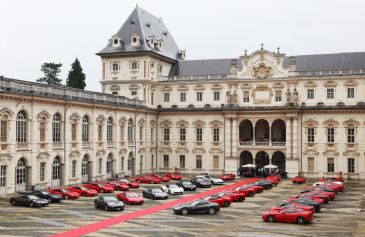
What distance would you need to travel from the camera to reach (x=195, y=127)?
76125 mm

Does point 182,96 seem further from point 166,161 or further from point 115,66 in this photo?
point 115,66

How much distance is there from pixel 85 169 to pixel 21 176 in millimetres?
11596

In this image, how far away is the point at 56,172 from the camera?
177 ft

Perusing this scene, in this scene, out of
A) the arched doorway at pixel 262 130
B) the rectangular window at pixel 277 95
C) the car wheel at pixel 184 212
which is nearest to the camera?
the car wheel at pixel 184 212

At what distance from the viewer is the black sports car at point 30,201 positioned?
130 ft

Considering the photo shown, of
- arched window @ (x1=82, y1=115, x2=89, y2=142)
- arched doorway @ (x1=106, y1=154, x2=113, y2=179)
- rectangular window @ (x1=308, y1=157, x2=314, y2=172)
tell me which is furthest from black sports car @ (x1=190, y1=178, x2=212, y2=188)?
rectangular window @ (x1=308, y1=157, x2=314, y2=172)

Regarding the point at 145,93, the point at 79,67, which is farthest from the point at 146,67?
the point at 79,67

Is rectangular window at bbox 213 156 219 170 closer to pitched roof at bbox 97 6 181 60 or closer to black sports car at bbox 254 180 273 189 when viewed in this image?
pitched roof at bbox 97 6 181 60

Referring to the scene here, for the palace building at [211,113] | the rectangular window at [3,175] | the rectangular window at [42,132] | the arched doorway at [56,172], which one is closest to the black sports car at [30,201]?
the rectangular window at [3,175]

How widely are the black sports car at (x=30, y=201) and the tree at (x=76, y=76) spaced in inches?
2178

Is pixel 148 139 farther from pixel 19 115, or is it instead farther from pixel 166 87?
pixel 19 115

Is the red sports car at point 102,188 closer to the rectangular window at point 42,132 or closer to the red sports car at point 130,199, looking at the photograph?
the red sports car at point 130,199

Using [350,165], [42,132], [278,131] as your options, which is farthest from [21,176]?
[350,165]

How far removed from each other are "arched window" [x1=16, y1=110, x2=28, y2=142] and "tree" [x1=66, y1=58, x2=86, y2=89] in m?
45.3
